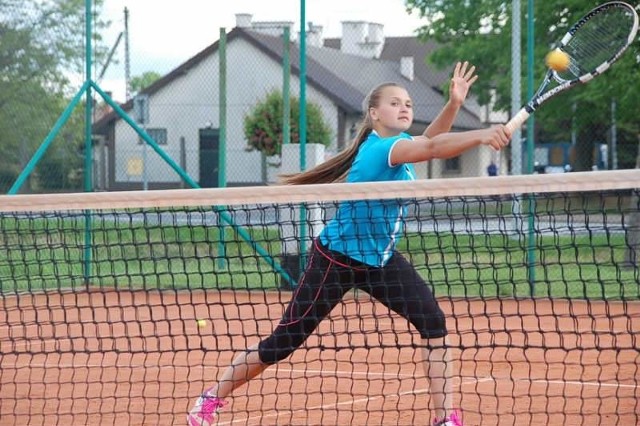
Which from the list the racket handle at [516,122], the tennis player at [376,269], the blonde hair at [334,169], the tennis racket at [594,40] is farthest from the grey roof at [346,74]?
the racket handle at [516,122]

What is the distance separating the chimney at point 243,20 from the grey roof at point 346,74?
0.32 ft

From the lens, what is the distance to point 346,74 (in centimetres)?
2092

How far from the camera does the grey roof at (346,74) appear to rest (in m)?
15.2

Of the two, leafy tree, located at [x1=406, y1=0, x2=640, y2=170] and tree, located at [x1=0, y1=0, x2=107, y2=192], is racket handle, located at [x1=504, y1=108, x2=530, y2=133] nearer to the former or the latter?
tree, located at [x1=0, y1=0, x2=107, y2=192]

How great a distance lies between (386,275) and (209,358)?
3059 mm

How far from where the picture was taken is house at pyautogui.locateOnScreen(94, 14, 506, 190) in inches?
579

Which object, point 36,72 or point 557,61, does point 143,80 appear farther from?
point 557,61

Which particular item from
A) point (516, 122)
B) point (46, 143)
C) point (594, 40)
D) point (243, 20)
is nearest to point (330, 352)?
point (594, 40)

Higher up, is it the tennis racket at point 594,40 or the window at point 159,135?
the tennis racket at point 594,40

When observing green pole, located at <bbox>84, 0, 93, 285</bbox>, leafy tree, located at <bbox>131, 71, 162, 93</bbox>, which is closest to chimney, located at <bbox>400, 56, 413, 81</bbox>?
leafy tree, located at <bbox>131, 71, 162, 93</bbox>

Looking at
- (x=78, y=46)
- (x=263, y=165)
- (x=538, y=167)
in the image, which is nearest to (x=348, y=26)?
(x=263, y=165)

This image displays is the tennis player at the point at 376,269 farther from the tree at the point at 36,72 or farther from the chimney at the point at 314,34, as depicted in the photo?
the chimney at the point at 314,34

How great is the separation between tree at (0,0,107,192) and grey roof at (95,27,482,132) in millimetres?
702

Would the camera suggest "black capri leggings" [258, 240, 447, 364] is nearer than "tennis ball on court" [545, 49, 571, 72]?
Yes
